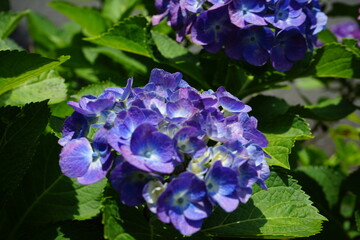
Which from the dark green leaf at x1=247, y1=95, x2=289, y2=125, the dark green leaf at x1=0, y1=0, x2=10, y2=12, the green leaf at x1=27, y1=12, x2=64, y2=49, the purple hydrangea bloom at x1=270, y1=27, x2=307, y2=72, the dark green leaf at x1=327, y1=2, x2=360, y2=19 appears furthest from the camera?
the green leaf at x1=27, y1=12, x2=64, y2=49

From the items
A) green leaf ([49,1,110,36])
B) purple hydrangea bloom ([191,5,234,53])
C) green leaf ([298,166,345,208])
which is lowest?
green leaf ([298,166,345,208])

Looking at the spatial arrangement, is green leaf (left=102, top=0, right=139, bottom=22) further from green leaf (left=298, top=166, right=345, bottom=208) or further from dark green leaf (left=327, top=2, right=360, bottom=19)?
→ green leaf (left=298, top=166, right=345, bottom=208)

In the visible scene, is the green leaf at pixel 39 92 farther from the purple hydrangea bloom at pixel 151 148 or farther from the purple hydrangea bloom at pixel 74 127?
the purple hydrangea bloom at pixel 151 148

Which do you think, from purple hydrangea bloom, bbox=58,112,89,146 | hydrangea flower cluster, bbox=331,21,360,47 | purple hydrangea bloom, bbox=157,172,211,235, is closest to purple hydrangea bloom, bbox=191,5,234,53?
Result: purple hydrangea bloom, bbox=58,112,89,146

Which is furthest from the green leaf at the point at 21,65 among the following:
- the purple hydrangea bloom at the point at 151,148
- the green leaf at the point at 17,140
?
the purple hydrangea bloom at the point at 151,148

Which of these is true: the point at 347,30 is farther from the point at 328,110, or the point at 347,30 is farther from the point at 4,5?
the point at 4,5

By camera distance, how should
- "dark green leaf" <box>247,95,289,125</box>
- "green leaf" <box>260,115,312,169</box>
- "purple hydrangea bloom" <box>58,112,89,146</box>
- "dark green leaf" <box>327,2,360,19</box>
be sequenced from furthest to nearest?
"dark green leaf" <box>327,2,360,19</box> < "dark green leaf" <box>247,95,289,125</box> < "green leaf" <box>260,115,312,169</box> < "purple hydrangea bloom" <box>58,112,89,146</box>
